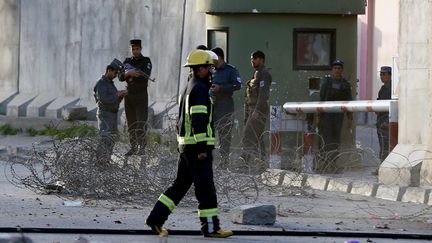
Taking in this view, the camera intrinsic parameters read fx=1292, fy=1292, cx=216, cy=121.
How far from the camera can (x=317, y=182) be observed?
1658cm

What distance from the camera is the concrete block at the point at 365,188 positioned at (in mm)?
15680

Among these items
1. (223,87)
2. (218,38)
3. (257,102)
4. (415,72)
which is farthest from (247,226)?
(218,38)

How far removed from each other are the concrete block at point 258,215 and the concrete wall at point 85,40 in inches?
425

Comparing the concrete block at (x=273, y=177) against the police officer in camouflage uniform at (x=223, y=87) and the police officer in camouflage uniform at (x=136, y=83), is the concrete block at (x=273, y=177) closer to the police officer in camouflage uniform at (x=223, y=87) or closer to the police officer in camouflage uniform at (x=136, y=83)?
the police officer in camouflage uniform at (x=223, y=87)

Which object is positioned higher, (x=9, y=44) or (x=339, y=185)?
(x=9, y=44)

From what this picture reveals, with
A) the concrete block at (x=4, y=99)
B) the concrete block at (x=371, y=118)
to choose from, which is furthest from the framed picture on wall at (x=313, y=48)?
the concrete block at (x=4, y=99)

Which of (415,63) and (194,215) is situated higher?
(415,63)

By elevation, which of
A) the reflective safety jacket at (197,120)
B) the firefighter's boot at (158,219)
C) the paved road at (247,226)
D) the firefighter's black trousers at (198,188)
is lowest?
the paved road at (247,226)

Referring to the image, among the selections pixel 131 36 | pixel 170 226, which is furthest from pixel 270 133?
pixel 131 36

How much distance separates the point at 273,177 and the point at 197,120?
458 cm

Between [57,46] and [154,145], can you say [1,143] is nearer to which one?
[57,46]

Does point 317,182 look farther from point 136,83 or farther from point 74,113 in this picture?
point 74,113

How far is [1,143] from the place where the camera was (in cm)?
2422

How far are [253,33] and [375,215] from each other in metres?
5.71
